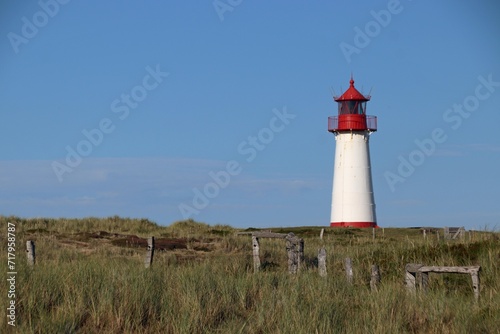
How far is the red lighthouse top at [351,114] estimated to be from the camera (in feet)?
129

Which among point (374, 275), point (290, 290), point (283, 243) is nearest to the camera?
point (290, 290)

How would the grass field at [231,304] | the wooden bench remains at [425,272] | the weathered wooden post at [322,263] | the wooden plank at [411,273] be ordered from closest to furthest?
the grass field at [231,304] < the wooden bench remains at [425,272] < the wooden plank at [411,273] < the weathered wooden post at [322,263]

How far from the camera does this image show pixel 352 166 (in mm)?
39219

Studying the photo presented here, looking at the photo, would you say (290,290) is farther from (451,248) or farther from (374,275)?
(451,248)

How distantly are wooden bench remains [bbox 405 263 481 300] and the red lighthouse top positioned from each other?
26693 millimetres

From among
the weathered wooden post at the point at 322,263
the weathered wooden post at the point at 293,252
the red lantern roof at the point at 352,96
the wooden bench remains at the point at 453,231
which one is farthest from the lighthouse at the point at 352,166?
the weathered wooden post at the point at 322,263

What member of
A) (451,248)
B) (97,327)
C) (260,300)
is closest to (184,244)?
(451,248)

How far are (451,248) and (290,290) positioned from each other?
6.92m

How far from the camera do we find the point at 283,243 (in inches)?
1013

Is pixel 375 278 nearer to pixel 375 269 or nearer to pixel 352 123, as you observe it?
pixel 375 269

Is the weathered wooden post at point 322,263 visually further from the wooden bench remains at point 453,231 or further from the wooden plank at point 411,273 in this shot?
the wooden bench remains at point 453,231

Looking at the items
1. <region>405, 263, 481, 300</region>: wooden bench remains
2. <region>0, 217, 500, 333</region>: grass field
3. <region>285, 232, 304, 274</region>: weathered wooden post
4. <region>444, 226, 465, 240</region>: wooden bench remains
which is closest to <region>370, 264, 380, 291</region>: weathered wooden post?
<region>0, 217, 500, 333</region>: grass field

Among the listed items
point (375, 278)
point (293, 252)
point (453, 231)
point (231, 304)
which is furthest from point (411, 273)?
point (453, 231)

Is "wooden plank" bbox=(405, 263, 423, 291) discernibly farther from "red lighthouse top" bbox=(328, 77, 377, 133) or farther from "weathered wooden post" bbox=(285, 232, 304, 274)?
"red lighthouse top" bbox=(328, 77, 377, 133)
